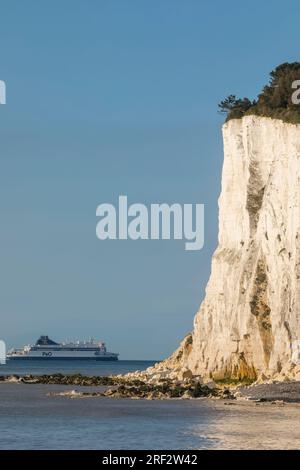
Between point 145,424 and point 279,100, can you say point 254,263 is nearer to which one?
point 279,100

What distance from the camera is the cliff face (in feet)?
246

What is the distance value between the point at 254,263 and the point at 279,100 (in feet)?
39.8

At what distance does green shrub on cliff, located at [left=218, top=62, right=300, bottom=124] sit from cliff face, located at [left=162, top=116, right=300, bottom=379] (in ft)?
2.27

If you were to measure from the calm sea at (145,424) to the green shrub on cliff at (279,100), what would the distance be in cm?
2340

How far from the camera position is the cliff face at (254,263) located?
75.0 meters

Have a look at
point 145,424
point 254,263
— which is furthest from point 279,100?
point 145,424

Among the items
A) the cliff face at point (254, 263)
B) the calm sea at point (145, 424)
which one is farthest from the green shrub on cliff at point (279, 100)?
the calm sea at point (145, 424)

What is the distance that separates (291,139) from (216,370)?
17.0 meters

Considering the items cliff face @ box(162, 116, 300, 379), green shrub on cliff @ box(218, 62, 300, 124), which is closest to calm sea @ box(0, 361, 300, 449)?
cliff face @ box(162, 116, 300, 379)

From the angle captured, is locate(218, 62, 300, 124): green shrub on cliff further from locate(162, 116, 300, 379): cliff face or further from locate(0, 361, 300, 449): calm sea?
Result: locate(0, 361, 300, 449): calm sea

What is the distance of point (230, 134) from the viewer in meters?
88.3

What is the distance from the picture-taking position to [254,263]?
3194 inches
